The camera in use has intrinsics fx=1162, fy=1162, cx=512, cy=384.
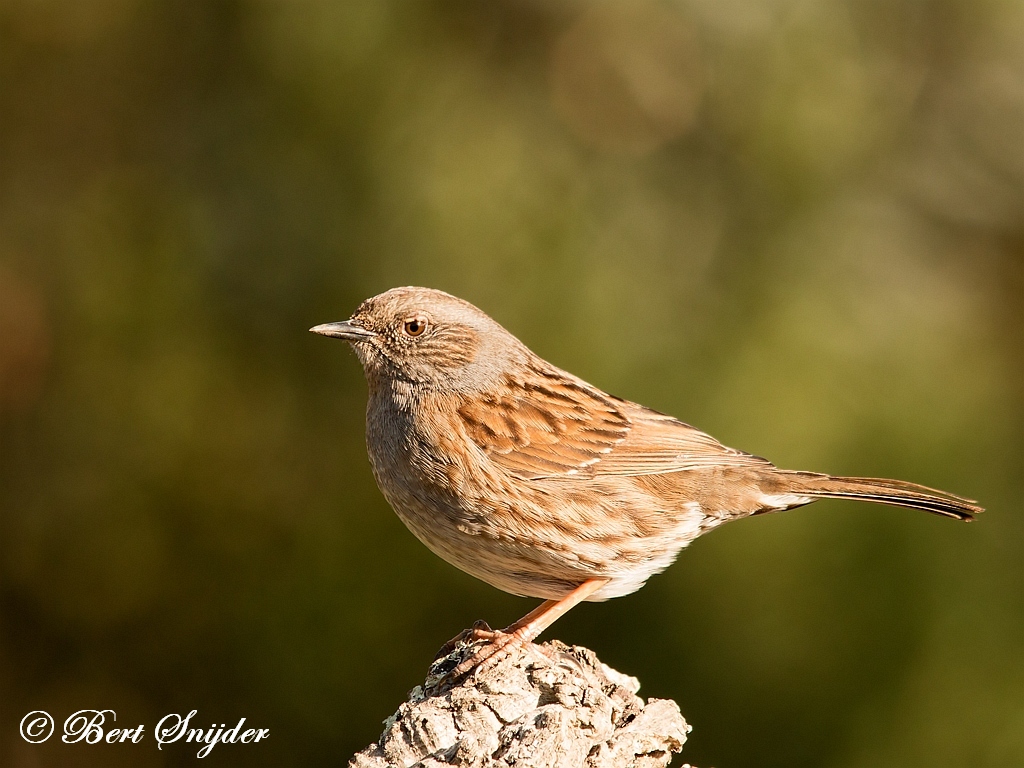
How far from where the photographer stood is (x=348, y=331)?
450 centimetres

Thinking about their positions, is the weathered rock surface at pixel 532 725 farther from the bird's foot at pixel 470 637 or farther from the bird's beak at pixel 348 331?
the bird's beak at pixel 348 331

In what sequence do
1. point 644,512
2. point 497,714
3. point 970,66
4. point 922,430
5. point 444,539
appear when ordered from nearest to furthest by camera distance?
point 497,714 < point 444,539 < point 644,512 < point 922,430 < point 970,66

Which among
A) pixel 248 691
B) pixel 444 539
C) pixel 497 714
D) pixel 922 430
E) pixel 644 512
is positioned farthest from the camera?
pixel 248 691

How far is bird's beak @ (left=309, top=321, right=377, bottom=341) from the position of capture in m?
4.47

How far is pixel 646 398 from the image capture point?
552cm

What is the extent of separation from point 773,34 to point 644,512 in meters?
2.92

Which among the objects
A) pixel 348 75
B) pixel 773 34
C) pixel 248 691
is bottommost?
pixel 248 691

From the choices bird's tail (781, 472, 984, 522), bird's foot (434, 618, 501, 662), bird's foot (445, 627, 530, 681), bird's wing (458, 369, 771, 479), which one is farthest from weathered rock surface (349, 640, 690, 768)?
bird's tail (781, 472, 984, 522)

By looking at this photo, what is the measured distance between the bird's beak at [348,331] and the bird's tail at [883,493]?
174 centimetres

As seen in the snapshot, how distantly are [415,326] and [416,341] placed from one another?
0.06m

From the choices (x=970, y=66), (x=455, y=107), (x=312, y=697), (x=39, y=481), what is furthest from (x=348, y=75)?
(x=970, y=66)

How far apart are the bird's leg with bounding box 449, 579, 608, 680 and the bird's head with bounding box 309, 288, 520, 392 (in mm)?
879

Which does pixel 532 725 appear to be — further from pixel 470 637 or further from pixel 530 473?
pixel 530 473

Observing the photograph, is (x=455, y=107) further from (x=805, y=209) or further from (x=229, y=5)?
(x=805, y=209)
